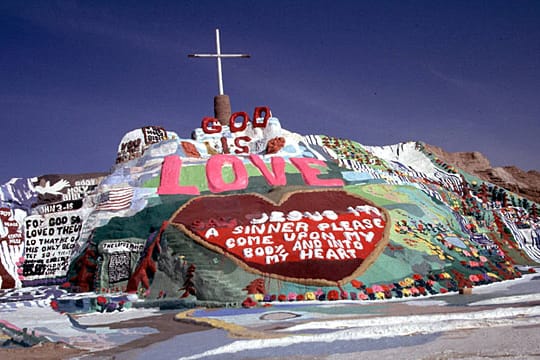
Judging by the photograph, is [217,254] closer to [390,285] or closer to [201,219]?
[201,219]

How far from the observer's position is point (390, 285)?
13.6m

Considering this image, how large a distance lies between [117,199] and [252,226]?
5.53m

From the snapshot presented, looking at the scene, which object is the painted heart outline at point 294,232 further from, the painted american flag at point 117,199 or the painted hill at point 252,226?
the painted american flag at point 117,199

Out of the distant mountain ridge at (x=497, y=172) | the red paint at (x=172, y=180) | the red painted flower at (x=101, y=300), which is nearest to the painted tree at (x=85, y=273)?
the red painted flower at (x=101, y=300)

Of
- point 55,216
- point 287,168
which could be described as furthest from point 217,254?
point 55,216

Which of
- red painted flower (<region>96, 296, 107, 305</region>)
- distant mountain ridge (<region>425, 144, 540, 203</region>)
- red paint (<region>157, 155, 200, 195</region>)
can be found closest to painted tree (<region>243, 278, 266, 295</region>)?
red painted flower (<region>96, 296, 107, 305</region>)

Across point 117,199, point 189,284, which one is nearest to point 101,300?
point 189,284

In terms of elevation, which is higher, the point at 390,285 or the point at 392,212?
the point at 392,212

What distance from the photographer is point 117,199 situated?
59.5ft

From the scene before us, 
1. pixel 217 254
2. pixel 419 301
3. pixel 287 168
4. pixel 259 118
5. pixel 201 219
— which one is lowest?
pixel 419 301

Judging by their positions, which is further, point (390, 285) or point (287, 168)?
point (287, 168)

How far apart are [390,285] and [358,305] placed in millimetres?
1733

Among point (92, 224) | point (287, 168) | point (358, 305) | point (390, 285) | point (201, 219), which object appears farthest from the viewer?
point (287, 168)

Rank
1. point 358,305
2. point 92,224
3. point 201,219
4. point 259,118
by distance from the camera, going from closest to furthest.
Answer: point 358,305, point 201,219, point 92,224, point 259,118
